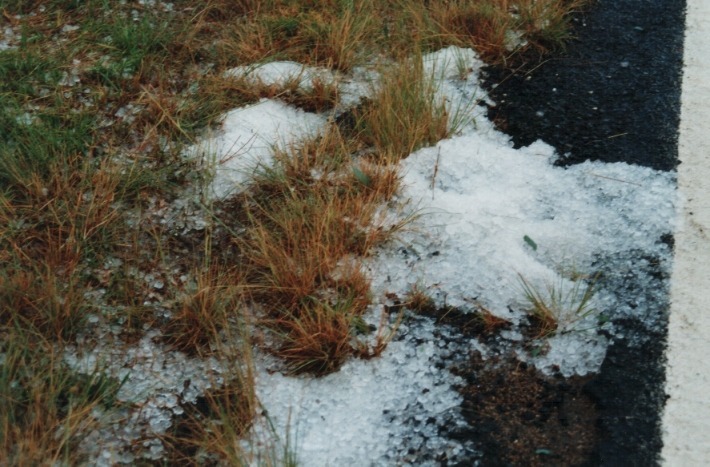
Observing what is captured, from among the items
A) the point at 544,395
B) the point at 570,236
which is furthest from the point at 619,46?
the point at 544,395

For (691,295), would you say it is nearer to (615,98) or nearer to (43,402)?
(615,98)

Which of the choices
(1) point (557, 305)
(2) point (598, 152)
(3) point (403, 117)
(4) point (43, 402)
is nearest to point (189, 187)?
(3) point (403, 117)

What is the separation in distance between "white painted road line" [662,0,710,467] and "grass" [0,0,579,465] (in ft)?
2.20

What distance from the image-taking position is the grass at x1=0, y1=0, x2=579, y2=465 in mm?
1996

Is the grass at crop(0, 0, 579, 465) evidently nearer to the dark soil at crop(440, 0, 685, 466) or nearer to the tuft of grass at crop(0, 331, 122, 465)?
the tuft of grass at crop(0, 331, 122, 465)

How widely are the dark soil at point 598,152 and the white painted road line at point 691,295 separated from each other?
0.11 ft

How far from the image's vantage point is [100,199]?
2469 millimetres

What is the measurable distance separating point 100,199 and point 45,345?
0.57 metres

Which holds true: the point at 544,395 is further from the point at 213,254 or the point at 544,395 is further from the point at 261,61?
the point at 261,61

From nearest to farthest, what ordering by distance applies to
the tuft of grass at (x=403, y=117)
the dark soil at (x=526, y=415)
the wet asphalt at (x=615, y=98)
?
1. the dark soil at (x=526, y=415)
2. the wet asphalt at (x=615, y=98)
3. the tuft of grass at (x=403, y=117)

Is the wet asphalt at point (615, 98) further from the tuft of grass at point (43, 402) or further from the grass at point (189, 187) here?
the tuft of grass at point (43, 402)

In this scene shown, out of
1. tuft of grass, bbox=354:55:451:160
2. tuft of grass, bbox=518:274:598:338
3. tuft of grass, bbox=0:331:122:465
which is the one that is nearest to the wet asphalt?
tuft of grass, bbox=518:274:598:338

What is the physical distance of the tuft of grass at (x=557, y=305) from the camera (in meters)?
2.13

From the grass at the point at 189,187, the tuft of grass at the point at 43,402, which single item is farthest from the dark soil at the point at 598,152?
the tuft of grass at the point at 43,402
